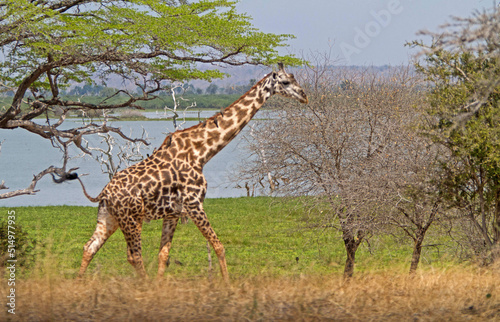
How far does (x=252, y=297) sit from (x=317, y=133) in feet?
30.2

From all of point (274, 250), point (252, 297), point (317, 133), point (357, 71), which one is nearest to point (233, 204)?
point (274, 250)

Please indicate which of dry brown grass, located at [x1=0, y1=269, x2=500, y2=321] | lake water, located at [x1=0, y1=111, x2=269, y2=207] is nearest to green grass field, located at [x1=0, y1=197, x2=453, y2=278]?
lake water, located at [x1=0, y1=111, x2=269, y2=207]

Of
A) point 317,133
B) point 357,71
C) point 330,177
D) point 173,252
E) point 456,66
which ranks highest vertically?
point 357,71

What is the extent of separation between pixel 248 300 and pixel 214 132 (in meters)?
3.39

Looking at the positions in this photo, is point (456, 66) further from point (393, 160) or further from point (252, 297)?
point (252, 297)

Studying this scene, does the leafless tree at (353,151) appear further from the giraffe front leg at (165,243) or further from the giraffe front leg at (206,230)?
the giraffe front leg at (165,243)

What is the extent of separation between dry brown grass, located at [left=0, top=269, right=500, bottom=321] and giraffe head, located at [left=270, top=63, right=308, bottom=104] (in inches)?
128

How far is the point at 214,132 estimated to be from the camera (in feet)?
31.6

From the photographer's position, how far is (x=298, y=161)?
16.7 meters

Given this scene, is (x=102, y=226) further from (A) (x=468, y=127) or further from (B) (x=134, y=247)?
(A) (x=468, y=127)

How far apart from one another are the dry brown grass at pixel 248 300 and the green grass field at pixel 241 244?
704 centimetres

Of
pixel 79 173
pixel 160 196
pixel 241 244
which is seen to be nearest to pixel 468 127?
pixel 160 196

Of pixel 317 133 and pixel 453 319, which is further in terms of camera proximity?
pixel 317 133

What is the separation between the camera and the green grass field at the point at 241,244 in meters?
18.4
